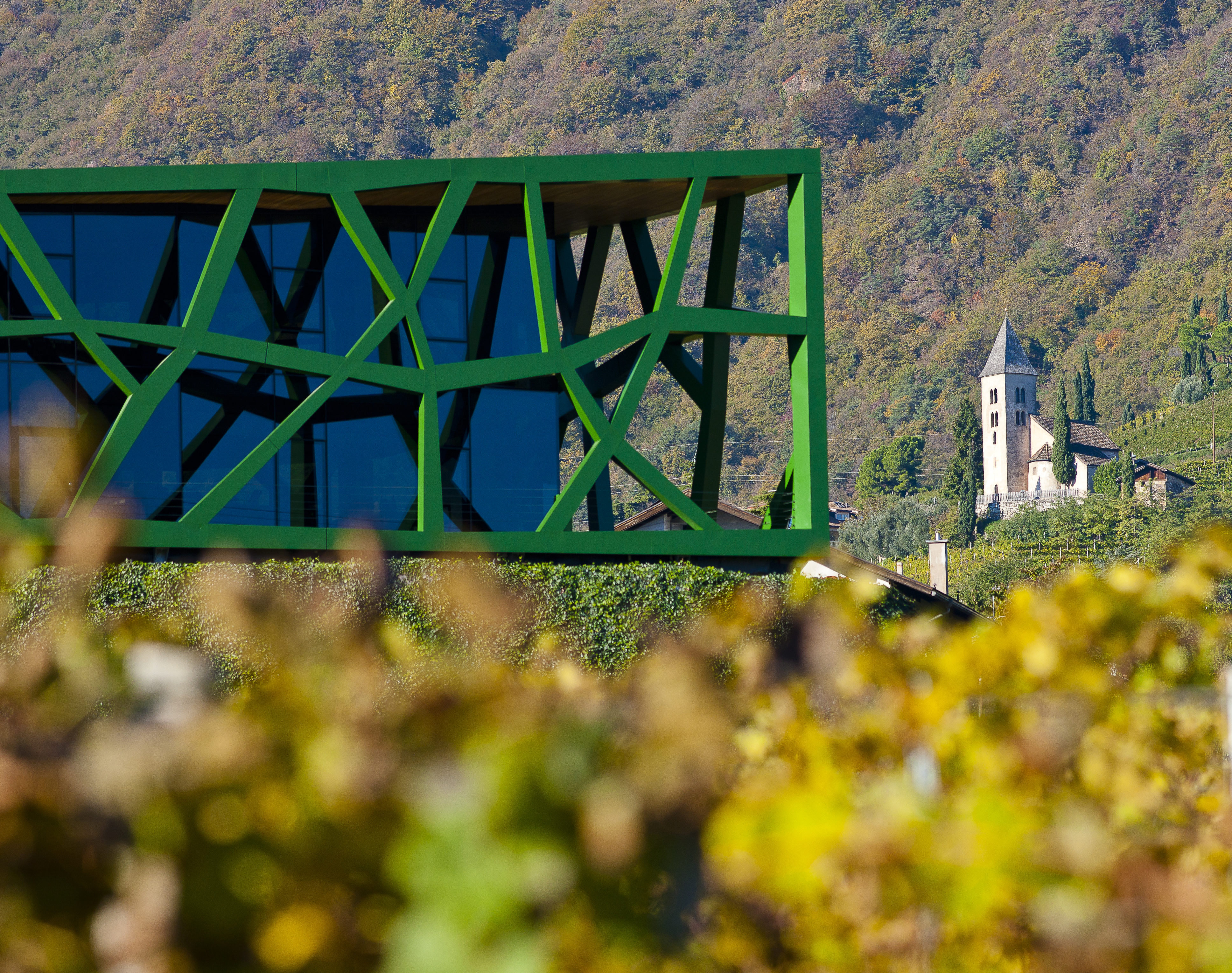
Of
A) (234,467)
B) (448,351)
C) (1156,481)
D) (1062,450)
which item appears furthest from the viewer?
(1062,450)

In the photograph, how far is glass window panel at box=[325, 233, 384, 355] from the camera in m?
20.5

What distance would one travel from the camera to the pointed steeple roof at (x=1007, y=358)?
12975 centimetres

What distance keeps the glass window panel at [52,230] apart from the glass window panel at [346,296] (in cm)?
406

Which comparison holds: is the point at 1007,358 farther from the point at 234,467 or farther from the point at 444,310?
the point at 234,467

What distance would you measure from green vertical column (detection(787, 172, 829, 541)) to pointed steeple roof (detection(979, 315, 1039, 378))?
11573cm

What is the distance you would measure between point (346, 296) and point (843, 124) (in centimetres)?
15982

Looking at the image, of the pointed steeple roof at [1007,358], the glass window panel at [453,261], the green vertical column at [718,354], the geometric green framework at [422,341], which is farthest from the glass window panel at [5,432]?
the pointed steeple roof at [1007,358]

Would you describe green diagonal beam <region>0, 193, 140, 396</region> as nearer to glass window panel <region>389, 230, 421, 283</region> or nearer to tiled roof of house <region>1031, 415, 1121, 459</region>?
glass window panel <region>389, 230, 421, 283</region>

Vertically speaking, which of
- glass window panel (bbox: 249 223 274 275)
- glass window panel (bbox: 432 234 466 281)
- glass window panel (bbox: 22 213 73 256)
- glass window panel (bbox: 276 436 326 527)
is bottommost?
glass window panel (bbox: 276 436 326 527)

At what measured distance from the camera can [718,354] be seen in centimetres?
2159

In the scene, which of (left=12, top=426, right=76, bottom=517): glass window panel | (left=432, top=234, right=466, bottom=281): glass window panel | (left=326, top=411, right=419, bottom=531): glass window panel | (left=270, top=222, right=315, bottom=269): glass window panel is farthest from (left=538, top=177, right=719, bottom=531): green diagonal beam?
(left=12, top=426, right=76, bottom=517): glass window panel

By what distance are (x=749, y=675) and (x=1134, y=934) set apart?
4.23 feet

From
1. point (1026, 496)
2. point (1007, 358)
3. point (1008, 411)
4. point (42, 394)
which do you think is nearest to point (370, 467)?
point (42, 394)

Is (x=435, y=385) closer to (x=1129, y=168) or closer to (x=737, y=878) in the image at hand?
(x=737, y=878)
